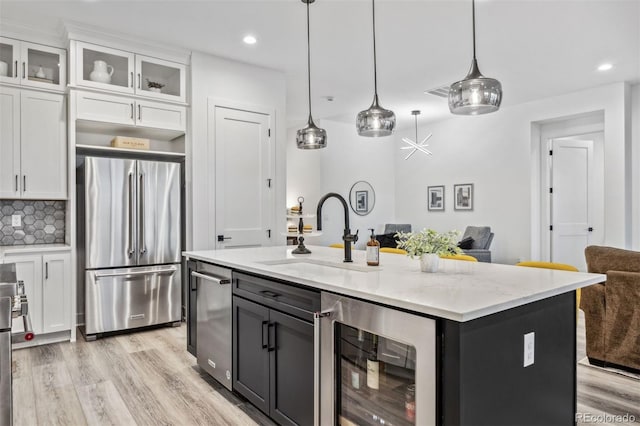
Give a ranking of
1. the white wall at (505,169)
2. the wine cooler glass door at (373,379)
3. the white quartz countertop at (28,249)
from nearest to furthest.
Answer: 1. the wine cooler glass door at (373,379)
2. the white quartz countertop at (28,249)
3. the white wall at (505,169)

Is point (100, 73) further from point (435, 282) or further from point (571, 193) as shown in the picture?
point (571, 193)

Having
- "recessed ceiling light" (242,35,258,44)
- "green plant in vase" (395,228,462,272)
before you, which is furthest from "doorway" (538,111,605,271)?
"green plant in vase" (395,228,462,272)

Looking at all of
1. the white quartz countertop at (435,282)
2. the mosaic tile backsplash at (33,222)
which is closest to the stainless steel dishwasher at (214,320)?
the white quartz countertop at (435,282)

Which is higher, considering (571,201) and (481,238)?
(571,201)

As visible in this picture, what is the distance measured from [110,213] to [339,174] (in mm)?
4692

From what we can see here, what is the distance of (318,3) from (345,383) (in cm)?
295

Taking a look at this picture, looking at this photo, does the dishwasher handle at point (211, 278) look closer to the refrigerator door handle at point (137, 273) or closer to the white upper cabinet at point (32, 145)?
the refrigerator door handle at point (137, 273)

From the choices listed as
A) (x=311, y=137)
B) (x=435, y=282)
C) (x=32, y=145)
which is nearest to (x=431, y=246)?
(x=435, y=282)

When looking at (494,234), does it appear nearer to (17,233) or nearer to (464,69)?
(464,69)

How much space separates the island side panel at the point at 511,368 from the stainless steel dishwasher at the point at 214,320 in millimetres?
1627

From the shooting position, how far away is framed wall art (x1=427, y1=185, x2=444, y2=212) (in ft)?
25.9

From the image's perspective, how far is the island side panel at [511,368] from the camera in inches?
51.6

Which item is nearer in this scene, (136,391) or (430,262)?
(430,262)

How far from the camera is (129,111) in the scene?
4.09 m
